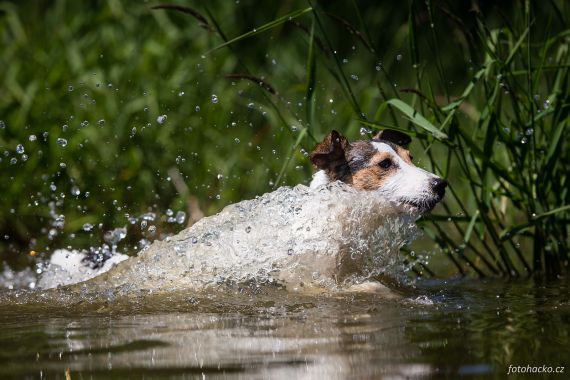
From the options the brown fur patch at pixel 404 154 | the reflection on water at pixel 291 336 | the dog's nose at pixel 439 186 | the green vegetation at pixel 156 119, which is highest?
the green vegetation at pixel 156 119

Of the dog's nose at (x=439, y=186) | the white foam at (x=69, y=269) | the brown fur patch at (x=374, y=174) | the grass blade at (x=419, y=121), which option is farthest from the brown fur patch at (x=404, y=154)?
the white foam at (x=69, y=269)

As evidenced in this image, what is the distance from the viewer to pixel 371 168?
5.45 metres

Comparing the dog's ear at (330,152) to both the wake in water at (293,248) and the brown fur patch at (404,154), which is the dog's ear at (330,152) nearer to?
the wake in water at (293,248)

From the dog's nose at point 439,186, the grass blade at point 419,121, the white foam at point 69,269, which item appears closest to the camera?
the grass blade at point 419,121

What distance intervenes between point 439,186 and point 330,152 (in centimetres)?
65

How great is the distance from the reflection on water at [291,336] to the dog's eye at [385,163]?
759 millimetres

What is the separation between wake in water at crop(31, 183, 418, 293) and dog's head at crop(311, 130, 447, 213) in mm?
99

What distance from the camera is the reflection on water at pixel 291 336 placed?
3195 millimetres

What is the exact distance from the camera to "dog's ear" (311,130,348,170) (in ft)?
17.7

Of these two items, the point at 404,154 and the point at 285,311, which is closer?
the point at 285,311

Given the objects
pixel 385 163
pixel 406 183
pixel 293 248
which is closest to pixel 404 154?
pixel 385 163

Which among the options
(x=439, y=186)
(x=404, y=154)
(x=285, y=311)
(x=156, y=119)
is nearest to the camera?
(x=285, y=311)

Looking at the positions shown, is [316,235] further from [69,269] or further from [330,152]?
[69,269]

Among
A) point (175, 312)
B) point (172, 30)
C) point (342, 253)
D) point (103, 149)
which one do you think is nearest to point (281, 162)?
point (103, 149)
